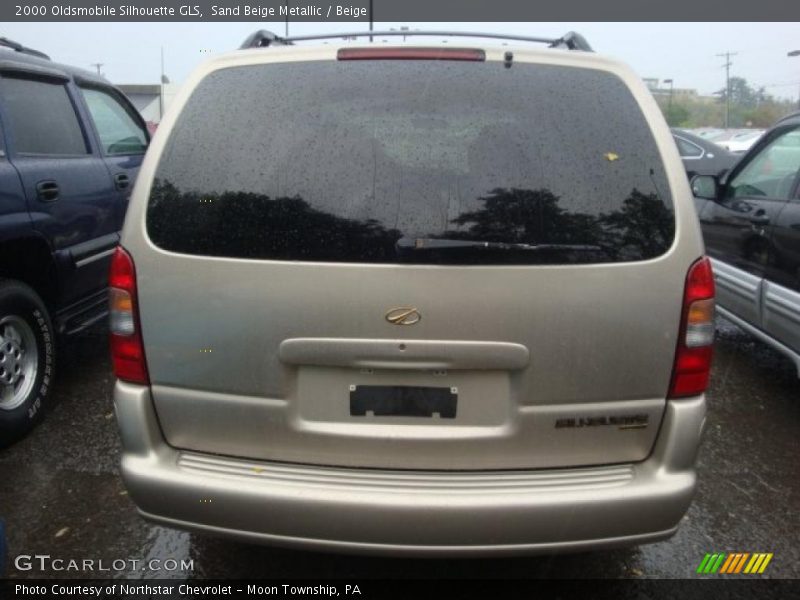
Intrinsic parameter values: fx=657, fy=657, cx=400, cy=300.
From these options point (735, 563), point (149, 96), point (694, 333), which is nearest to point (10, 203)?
point (694, 333)

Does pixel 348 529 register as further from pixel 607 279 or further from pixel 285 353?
pixel 607 279

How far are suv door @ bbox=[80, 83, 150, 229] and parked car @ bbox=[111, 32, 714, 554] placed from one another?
276 cm

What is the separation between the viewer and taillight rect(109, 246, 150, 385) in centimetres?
204

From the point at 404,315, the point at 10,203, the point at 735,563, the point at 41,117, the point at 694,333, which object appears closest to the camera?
the point at 404,315

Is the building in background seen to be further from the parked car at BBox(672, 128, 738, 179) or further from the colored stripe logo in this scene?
the colored stripe logo

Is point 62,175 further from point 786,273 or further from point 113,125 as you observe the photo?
point 786,273

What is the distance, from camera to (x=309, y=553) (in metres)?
2.63

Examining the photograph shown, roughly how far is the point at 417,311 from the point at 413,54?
847 mm

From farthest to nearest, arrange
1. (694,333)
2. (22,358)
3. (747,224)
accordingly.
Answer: (747,224) → (22,358) → (694,333)

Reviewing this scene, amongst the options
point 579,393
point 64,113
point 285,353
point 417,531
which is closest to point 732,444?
point 579,393

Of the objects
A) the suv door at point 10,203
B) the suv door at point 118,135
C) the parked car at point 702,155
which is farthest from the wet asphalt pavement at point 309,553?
the parked car at point 702,155

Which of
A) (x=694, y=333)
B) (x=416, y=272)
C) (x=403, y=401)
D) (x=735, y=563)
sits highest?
(x=416, y=272)

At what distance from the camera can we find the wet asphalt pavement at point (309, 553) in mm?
2551

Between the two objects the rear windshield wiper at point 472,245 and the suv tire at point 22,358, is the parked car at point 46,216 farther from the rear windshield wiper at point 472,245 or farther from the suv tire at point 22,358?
the rear windshield wiper at point 472,245
